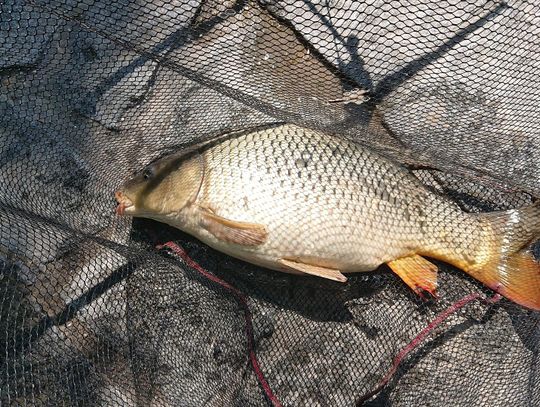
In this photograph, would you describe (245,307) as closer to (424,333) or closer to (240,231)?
(240,231)

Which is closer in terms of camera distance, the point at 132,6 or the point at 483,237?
the point at 483,237

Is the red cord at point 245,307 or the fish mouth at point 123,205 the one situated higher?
the fish mouth at point 123,205

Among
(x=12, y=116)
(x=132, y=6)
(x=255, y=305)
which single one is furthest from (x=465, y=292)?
(x=12, y=116)

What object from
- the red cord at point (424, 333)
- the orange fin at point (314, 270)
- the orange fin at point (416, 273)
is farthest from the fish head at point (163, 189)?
the red cord at point (424, 333)

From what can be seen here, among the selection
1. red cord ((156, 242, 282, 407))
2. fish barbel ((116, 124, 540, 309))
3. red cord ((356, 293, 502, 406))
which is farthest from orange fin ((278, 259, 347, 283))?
red cord ((356, 293, 502, 406))

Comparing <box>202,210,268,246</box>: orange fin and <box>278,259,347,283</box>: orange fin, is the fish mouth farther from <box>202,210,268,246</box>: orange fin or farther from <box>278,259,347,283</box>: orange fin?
<box>278,259,347,283</box>: orange fin

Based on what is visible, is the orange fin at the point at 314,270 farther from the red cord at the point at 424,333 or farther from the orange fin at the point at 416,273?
the red cord at the point at 424,333

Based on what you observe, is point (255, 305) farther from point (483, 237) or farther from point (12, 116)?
point (12, 116)
